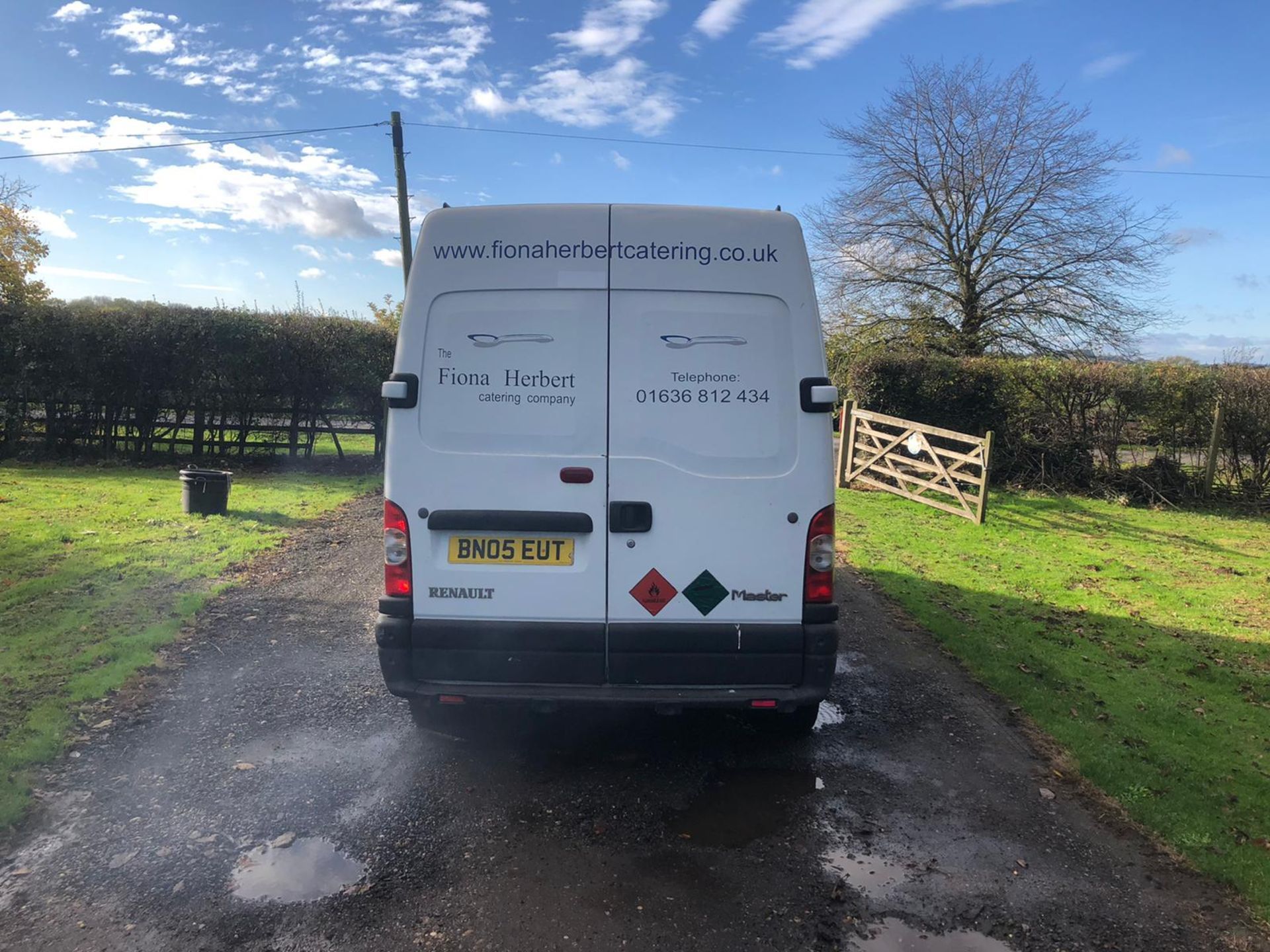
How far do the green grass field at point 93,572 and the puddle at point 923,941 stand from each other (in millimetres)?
3697

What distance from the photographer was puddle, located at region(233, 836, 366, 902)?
306 cm

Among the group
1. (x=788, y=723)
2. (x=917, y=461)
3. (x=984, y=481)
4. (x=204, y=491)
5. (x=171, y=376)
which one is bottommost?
(x=788, y=723)

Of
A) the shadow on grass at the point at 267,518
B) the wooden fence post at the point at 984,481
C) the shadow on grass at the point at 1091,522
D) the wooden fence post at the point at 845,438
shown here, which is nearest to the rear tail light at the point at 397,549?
the shadow on grass at the point at 267,518

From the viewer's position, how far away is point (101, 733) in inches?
174

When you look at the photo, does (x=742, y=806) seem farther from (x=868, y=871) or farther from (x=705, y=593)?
(x=705, y=593)

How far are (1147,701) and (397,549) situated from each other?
4.99 m

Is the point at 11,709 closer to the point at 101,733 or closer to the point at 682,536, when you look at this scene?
the point at 101,733

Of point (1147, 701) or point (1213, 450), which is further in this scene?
point (1213, 450)

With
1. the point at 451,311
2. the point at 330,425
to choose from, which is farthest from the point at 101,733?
the point at 330,425

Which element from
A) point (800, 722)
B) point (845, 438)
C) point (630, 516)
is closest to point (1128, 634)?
point (800, 722)

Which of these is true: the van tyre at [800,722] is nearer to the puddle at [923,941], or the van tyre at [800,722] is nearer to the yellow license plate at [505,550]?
the puddle at [923,941]

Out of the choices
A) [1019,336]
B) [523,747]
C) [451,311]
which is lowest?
[523,747]

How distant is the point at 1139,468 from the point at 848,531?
21.8 feet

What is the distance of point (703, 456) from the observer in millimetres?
3740
